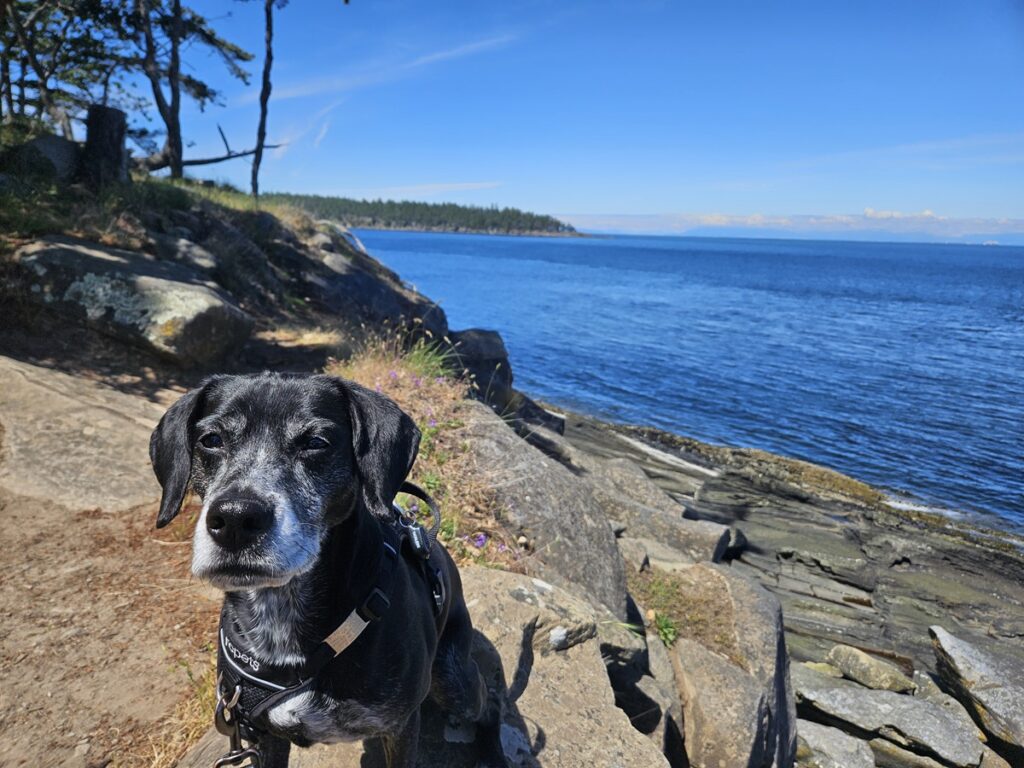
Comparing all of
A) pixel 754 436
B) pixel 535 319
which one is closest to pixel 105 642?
pixel 754 436

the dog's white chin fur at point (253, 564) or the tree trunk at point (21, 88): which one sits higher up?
the tree trunk at point (21, 88)

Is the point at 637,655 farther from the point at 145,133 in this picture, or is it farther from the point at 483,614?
the point at 145,133

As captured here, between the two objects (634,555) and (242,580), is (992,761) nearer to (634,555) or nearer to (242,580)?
(634,555)

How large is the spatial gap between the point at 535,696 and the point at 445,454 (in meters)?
3.18

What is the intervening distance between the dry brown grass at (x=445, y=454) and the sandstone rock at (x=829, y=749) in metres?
5.02

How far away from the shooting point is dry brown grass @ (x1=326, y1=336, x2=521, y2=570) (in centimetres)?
591

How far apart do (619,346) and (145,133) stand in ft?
75.3

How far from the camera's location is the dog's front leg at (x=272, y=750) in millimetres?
2953

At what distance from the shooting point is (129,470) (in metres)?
6.38

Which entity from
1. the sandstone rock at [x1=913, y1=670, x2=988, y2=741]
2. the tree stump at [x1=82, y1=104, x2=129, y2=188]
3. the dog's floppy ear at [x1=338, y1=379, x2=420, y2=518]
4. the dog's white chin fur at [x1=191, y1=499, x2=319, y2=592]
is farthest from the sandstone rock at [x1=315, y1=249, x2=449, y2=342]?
the dog's white chin fur at [x1=191, y1=499, x2=319, y2=592]

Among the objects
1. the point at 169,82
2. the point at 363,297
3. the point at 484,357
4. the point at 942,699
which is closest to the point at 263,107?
the point at 169,82

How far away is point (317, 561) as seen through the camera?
2.64 metres

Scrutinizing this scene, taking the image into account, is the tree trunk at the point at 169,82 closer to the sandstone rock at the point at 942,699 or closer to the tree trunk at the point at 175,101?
the tree trunk at the point at 175,101

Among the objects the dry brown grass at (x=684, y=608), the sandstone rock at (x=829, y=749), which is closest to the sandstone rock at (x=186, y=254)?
the dry brown grass at (x=684, y=608)
